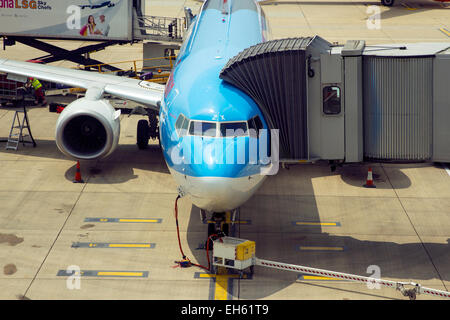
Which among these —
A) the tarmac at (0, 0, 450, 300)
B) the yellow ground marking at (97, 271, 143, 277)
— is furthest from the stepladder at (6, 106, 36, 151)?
the yellow ground marking at (97, 271, 143, 277)

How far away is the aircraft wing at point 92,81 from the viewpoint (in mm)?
25984

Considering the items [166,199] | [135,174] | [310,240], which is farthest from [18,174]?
[310,240]

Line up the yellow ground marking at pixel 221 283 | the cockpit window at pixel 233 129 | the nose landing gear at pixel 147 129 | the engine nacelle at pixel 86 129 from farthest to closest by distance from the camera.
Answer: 1. the nose landing gear at pixel 147 129
2. the engine nacelle at pixel 86 129
3. the cockpit window at pixel 233 129
4. the yellow ground marking at pixel 221 283

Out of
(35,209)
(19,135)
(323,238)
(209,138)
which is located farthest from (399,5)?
(209,138)

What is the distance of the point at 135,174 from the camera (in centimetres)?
2595

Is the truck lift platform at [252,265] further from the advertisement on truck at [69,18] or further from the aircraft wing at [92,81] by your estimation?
the advertisement on truck at [69,18]

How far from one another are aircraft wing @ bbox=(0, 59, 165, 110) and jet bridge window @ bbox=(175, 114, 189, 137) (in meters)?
7.03

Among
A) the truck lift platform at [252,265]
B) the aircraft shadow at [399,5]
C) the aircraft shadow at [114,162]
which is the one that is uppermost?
the aircraft shadow at [399,5]

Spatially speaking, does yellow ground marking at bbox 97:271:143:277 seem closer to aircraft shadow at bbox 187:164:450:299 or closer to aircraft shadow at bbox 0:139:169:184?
aircraft shadow at bbox 187:164:450:299

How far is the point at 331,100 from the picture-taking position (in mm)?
18859

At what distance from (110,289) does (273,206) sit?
7.06 meters

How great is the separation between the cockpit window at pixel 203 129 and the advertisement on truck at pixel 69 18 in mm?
18269

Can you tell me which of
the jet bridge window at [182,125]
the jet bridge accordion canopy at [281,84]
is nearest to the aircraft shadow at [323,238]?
the jet bridge accordion canopy at [281,84]
